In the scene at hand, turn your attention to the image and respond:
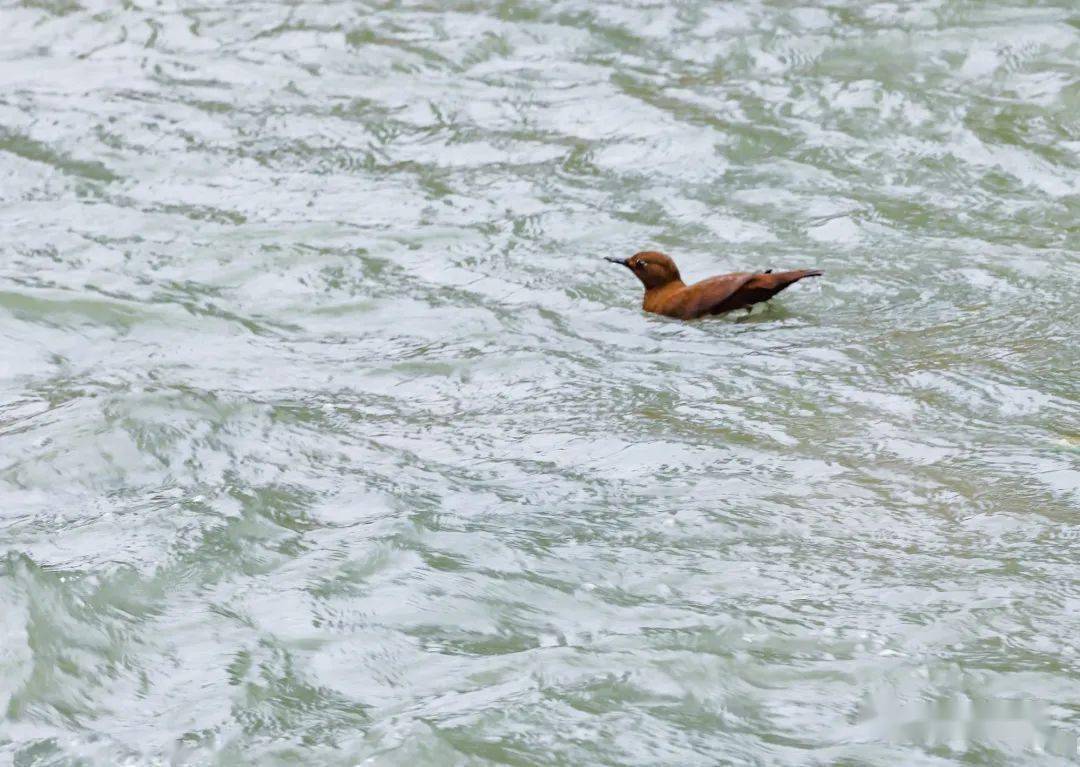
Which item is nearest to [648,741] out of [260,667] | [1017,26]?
[260,667]

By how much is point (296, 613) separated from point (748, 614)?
1.37 m

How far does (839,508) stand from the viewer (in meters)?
5.41

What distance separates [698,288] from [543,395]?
1.20 meters

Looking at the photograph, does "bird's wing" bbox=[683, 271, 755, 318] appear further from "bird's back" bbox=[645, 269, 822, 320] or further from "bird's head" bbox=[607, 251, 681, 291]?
"bird's head" bbox=[607, 251, 681, 291]

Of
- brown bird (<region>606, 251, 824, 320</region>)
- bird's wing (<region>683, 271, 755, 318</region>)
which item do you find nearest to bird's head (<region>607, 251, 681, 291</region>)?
brown bird (<region>606, 251, 824, 320</region>)

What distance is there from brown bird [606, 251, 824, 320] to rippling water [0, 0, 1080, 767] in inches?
5.6

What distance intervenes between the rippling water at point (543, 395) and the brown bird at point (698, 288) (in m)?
0.14

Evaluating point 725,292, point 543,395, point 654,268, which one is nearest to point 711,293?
point 725,292

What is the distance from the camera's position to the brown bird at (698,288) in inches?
291

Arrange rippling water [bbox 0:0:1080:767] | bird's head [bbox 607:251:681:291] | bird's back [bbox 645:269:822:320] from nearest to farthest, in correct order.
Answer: rippling water [bbox 0:0:1080:767] < bird's back [bbox 645:269:822:320] < bird's head [bbox 607:251:681:291]

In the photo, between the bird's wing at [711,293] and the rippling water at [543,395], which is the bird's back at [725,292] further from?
the rippling water at [543,395]

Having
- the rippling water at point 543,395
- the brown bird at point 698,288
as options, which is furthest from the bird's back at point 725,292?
the rippling water at point 543,395

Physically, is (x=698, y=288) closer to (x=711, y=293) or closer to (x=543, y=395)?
(x=711, y=293)

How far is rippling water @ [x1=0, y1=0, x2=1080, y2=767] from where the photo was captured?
4.35 m
